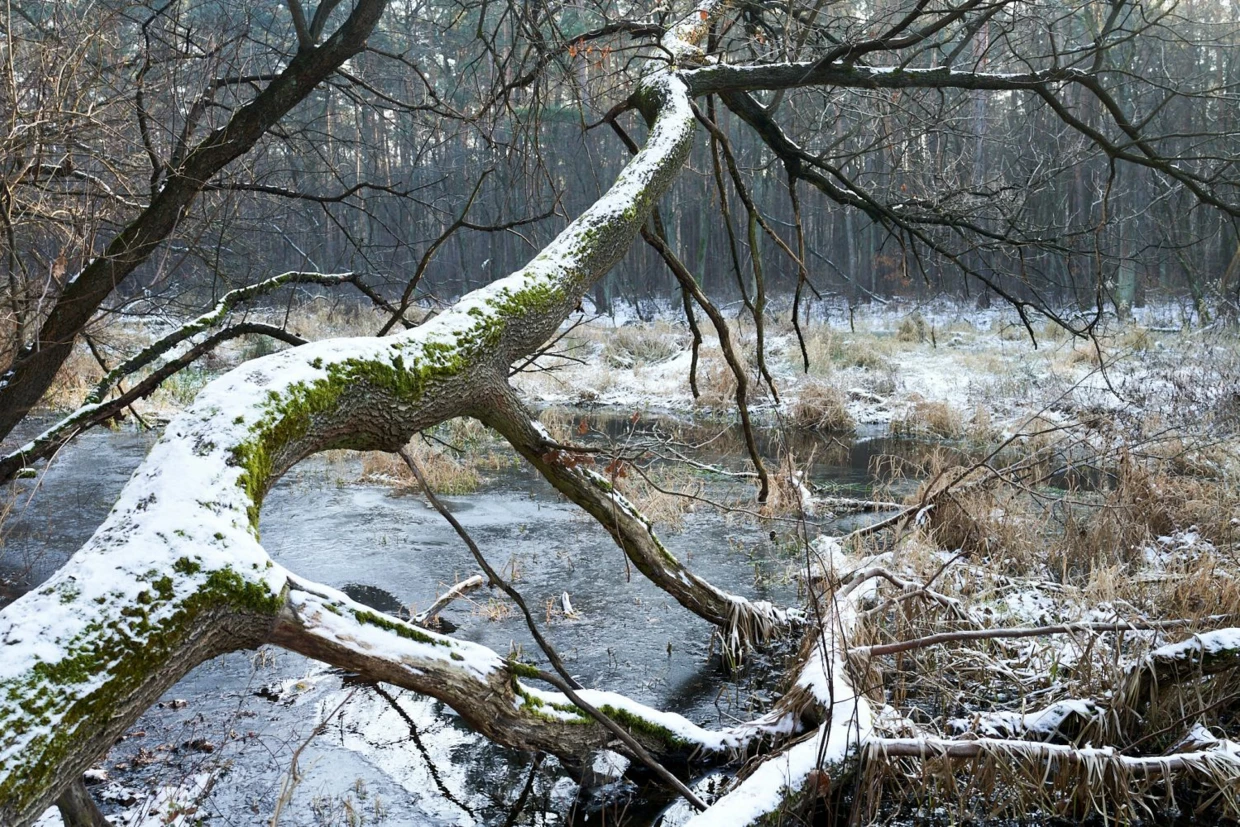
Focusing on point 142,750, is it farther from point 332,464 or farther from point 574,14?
point 574,14

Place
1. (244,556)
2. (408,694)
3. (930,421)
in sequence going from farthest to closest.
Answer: (930,421) → (408,694) → (244,556)

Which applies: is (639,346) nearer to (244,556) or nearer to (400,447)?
(400,447)

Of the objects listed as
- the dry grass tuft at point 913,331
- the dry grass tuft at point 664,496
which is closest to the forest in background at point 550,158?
the dry grass tuft at point 913,331

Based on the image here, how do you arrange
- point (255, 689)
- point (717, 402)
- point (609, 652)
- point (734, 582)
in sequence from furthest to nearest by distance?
point (717, 402)
point (734, 582)
point (609, 652)
point (255, 689)

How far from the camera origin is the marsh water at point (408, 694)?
13.4 feet

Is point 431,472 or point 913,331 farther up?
point 913,331

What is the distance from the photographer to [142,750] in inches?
173

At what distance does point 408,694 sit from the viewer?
531 cm

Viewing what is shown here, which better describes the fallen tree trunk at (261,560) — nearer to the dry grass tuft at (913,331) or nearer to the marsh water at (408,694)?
the marsh water at (408,694)

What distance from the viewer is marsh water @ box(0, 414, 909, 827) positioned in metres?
4.07

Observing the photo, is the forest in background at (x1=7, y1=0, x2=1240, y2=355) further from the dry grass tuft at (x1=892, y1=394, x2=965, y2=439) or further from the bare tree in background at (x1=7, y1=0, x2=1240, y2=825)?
the dry grass tuft at (x1=892, y1=394, x2=965, y2=439)

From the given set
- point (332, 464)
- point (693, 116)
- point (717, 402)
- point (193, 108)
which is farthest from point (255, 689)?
point (717, 402)

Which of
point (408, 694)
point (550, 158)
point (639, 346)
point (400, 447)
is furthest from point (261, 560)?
point (550, 158)

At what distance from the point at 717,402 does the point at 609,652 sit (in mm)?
9140
